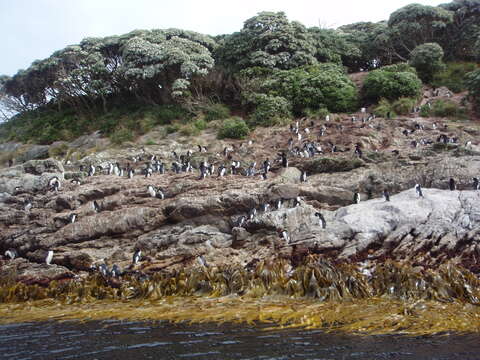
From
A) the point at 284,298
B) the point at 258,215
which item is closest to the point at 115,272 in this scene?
the point at 258,215

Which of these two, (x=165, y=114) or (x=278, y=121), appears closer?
(x=278, y=121)

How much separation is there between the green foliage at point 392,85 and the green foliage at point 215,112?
32.6 feet

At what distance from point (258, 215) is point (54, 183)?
10.8 meters

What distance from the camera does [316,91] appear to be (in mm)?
30875

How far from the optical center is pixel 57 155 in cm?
3275

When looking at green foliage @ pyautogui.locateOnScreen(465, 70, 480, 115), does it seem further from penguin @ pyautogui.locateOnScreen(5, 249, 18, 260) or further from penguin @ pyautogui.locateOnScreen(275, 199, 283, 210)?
penguin @ pyautogui.locateOnScreen(5, 249, 18, 260)

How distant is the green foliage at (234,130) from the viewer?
28.8 metres

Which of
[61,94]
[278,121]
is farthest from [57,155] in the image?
[278,121]

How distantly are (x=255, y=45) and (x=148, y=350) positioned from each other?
30021 millimetres

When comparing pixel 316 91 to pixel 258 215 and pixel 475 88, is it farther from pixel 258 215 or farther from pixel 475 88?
pixel 258 215

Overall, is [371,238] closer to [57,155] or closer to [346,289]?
[346,289]

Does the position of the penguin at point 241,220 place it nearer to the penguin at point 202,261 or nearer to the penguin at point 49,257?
the penguin at point 202,261

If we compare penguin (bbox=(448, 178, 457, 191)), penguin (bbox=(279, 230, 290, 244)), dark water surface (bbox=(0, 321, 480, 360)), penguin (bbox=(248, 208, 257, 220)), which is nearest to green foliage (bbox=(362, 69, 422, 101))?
penguin (bbox=(448, 178, 457, 191))

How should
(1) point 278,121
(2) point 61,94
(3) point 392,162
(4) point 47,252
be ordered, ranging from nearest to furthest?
(4) point 47,252
(3) point 392,162
(1) point 278,121
(2) point 61,94
